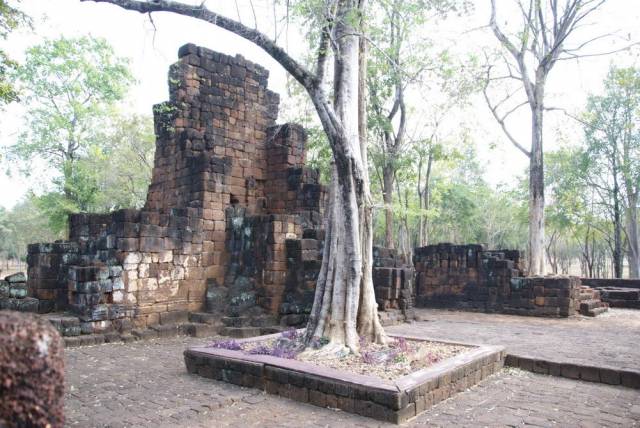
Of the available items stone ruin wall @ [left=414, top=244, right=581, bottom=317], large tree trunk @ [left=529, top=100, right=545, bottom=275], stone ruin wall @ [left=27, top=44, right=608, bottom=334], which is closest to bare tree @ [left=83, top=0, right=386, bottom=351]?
stone ruin wall @ [left=27, top=44, right=608, bottom=334]

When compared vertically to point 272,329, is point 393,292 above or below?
above

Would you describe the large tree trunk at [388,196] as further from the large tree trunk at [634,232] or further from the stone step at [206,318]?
the large tree trunk at [634,232]

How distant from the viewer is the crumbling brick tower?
980 centimetres

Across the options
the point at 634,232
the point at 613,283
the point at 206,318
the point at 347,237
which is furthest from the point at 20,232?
the point at 347,237

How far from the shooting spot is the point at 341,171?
22.0 feet

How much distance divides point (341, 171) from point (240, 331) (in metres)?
4.94

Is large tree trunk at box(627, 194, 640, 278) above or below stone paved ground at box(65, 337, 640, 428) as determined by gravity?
above

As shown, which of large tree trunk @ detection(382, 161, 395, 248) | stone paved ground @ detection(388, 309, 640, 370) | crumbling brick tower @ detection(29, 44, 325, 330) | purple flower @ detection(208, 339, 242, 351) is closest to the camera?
purple flower @ detection(208, 339, 242, 351)

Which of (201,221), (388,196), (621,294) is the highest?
(388,196)

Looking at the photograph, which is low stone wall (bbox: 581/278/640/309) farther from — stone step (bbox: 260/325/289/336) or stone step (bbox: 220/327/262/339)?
stone step (bbox: 220/327/262/339)

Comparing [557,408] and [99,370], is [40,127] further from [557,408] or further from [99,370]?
[557,408]

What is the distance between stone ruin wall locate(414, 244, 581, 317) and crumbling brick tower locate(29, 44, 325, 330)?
15.2 feet

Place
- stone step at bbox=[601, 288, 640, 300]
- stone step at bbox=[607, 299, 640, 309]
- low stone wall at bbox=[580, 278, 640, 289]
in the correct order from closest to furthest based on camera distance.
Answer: stone step at bbox=[607, 299, 640, 309]
stone step at bbox=[601, 288, 640, 300]
low stone wall at bbox=[580, 278, 640, 289]

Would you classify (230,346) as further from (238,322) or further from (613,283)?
(613,283)
